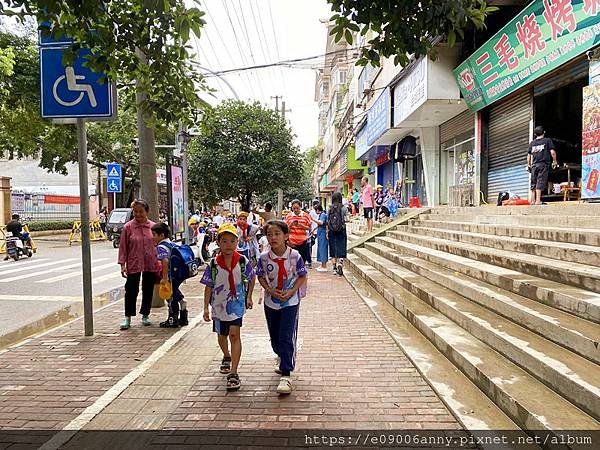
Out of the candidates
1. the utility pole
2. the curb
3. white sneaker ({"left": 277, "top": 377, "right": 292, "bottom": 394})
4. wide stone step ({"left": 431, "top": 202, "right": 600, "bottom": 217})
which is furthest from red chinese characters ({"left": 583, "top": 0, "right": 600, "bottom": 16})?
the curb

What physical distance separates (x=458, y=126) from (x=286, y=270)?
13.2 m

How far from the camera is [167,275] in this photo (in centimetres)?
573

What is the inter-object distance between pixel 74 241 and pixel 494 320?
2305 cm

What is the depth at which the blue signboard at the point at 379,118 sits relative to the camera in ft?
56.1

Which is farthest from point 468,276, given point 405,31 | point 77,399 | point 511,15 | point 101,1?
point 511,15

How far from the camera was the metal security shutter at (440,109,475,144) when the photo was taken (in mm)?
14484

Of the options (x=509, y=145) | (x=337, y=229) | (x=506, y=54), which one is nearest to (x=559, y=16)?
(x=506, y=54)

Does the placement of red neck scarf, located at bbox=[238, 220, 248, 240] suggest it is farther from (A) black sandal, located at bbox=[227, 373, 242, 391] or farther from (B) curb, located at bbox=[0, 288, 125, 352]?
(A) black sandal, located at bbox=[227, 373, 242, 391]

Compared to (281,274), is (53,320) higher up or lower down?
lower down

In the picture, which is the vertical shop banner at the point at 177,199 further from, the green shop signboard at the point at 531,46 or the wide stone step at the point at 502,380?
the green shop signboard at the point at 531,46

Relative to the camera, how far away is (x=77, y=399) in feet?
12.5

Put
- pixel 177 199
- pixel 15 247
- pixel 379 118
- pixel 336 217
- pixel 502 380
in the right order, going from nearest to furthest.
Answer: pixel 502 380
pixel 177 199
pixel 336 217
pixel 15 247
pixel 379 118

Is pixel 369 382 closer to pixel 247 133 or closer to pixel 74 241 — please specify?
pixel 247 133

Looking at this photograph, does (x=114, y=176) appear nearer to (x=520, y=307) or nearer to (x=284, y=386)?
(x=284, y=386)
